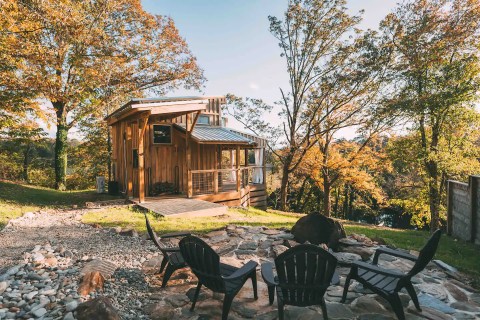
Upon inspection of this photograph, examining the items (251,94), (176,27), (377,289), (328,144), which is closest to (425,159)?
(328,144)

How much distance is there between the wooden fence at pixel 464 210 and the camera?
22.9 ft

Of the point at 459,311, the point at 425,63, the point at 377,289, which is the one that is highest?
the point at 425,63

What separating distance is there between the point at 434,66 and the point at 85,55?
16.6 m

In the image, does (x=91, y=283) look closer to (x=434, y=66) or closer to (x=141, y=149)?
(x=141, y=149)

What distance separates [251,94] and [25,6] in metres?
13.2

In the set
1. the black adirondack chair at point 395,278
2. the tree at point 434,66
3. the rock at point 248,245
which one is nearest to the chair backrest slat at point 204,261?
the black adirondack chair at point 395,278

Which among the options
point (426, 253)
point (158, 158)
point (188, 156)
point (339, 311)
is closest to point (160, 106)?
point (188, 156)

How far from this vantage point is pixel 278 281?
120 inches

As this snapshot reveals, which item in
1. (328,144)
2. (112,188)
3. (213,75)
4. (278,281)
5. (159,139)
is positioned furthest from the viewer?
(213,75)

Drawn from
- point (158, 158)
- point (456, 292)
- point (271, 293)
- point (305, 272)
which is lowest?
point (456, 292)

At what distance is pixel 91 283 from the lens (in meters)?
3.66

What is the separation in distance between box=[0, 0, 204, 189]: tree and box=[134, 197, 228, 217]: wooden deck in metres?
4.70

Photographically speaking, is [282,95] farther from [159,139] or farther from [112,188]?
[112,188]

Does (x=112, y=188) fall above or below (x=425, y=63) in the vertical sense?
below
